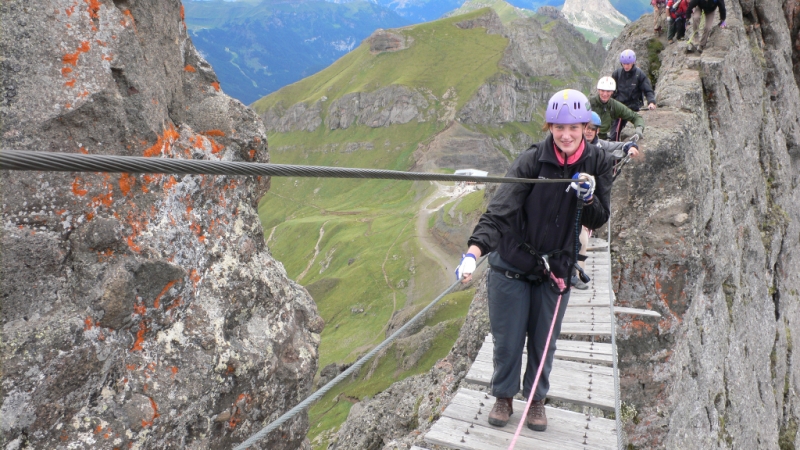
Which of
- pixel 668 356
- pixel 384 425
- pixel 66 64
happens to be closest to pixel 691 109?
pixel 668 356

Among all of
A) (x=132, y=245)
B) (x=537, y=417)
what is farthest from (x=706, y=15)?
(x=132, y=245)

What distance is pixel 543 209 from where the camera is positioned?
6809mm

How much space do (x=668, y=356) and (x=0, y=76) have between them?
14925 mm

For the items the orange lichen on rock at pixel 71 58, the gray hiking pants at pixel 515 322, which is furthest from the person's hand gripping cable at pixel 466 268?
the orange lichen on rock at pixel 71 58

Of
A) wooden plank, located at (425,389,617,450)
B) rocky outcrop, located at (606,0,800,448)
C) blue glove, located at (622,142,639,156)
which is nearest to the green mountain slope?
rocky outcrop, located at (606,0,800,448)

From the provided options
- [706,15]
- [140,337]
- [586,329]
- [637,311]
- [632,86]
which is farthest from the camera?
[706,15]

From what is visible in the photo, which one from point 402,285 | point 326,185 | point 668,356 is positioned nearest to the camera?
point 668,356

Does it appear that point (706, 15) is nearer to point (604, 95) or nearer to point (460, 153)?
point (604, 95)

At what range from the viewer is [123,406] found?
6.10m

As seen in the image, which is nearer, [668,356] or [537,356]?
[537,356]

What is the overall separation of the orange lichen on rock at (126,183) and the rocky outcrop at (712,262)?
40.7 ft

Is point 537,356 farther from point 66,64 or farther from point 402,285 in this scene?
point 402,285

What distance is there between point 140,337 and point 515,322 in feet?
16.7

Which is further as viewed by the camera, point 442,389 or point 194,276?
point 442,389
